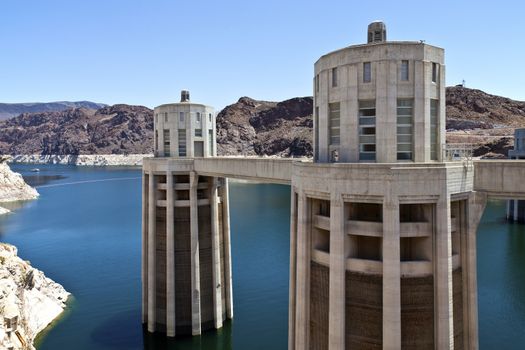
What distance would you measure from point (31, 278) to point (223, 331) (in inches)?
714

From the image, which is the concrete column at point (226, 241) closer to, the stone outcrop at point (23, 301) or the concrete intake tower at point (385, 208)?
the stone outcrop at point (23, 301)

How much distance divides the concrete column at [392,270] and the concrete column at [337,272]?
61.9 inches

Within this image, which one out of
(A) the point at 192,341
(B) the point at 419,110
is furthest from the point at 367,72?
(A) the point at 192,341

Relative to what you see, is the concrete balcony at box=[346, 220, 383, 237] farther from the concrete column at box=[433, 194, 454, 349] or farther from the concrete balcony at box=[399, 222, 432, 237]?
the concrete column at box=[433, 194, 454, 349]

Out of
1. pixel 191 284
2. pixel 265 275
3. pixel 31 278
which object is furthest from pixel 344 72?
pixel 265 275

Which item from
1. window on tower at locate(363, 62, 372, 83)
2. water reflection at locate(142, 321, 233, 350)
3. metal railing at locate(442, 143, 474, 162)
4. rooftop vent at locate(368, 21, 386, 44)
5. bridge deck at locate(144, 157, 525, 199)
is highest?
rooftop vent at locate(368, 21, 386, 44)

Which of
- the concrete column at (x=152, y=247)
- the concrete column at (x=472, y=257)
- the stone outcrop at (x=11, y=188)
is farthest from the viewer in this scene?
the stone outcrop at (x=11, y=188)

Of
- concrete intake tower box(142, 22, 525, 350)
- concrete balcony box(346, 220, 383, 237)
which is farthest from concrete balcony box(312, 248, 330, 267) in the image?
concrete balcony box(346, 220, 383, 237)

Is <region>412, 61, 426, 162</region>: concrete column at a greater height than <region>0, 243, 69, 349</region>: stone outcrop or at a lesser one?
greater

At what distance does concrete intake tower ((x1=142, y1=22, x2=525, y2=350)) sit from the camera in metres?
16.1

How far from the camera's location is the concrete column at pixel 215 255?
3753cm

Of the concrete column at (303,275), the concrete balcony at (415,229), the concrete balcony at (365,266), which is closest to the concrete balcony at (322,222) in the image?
the concrete column at (303,275)

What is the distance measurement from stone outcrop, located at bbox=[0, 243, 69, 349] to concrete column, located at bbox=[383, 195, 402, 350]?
75.2 feet

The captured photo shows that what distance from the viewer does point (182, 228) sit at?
36.6m
